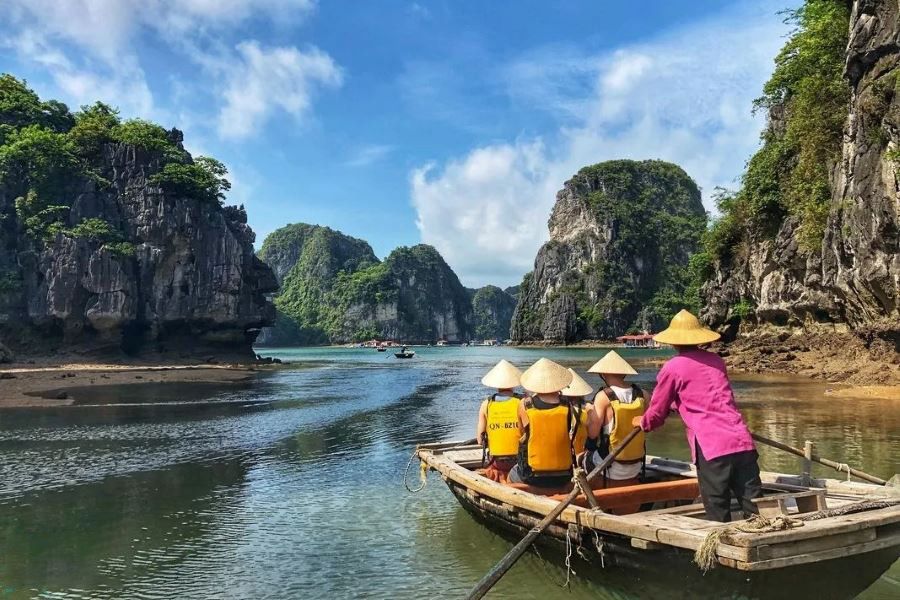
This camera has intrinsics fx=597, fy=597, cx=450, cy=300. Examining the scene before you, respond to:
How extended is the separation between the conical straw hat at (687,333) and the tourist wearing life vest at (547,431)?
145cm

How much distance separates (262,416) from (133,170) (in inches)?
1660

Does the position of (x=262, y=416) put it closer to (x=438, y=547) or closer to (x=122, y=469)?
(x=122, y=469)

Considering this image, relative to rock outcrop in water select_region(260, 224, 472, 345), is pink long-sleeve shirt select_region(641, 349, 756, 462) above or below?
below

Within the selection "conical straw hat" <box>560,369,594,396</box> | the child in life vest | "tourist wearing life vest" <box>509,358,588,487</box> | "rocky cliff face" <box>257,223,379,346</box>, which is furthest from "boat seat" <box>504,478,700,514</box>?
"rocky cliff face" <box>257,223,379,346</box>

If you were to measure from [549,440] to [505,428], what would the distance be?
3.13 feet

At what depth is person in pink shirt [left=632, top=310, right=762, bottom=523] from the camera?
197 inches

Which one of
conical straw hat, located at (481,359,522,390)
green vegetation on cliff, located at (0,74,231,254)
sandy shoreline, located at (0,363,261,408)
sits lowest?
sandy shoreline, located at (0,363,261,408)

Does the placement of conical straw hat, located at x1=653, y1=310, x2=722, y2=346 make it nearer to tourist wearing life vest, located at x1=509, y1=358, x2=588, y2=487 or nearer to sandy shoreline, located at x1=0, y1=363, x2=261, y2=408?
tourist wearing life vest, located at x1=509, y1=358, x2=588, y2=487

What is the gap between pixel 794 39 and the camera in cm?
3497

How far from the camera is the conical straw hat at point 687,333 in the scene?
545cm

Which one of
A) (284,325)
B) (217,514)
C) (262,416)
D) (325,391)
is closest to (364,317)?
(284,325)

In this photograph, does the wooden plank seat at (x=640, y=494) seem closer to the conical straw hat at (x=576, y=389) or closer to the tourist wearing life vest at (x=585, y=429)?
the tourist wearing life vest at (x=585, y=429)

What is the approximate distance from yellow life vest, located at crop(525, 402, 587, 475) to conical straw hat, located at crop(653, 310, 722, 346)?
5.04 feet

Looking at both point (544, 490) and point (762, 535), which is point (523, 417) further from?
point (762, 535)
